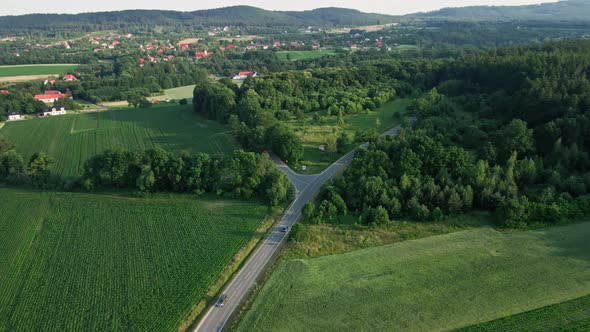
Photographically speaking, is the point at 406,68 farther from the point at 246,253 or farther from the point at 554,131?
the point at 246,253

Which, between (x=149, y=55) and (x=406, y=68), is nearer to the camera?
(x=406, y=68)

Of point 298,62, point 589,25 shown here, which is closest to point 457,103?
point 298,62

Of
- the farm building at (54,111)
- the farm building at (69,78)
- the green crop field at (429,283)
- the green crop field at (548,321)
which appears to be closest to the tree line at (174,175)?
the green crop field at (429,283)

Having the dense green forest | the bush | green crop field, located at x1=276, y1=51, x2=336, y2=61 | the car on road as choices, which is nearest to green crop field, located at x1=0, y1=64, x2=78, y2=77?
green crop field, located at x1=276, y1=51, x2=336, y2=61

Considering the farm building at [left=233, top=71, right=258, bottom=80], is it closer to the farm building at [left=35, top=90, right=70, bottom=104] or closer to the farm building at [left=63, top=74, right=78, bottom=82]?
the farm building at [left=63, top=74, right=78, bottom=82]

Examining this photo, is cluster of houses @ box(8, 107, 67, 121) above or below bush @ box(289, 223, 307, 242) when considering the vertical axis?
above

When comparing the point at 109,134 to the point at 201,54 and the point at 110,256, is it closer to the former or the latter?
the point at 110,256
